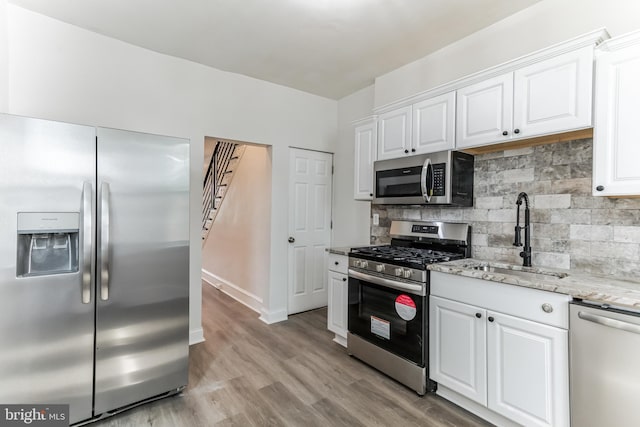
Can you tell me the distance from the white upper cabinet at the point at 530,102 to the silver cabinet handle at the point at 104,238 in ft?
8.18

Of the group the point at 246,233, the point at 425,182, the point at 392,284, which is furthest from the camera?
the point at 246,233

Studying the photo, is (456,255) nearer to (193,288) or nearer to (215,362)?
(215,362)

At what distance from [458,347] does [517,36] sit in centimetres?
234

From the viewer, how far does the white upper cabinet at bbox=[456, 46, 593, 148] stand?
174 cm

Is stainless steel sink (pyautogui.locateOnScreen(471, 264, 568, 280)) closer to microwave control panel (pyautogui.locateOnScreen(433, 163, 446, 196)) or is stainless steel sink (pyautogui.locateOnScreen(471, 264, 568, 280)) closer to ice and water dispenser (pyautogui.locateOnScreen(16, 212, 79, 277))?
microwave control panel (pyautogui.locateOnScreen(433, 163, 446, 196))

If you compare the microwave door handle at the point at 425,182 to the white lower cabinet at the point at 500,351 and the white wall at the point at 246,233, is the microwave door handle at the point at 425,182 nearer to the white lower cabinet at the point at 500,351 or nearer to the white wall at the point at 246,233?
the white lower cabinet at the point at 500,351

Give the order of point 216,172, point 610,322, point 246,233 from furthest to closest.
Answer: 1. point 216,172
2. point 246,233
3. point 610,322

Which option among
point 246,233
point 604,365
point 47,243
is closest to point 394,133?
point 604,365

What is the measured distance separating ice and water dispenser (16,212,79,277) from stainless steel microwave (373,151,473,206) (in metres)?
2.40

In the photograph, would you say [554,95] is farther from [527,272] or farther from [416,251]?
[416,251]

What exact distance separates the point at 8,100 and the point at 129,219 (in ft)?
4.72

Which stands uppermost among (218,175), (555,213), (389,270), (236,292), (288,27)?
(288,27)

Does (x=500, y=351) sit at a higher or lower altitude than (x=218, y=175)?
lower

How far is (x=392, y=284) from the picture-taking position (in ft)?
7.74
